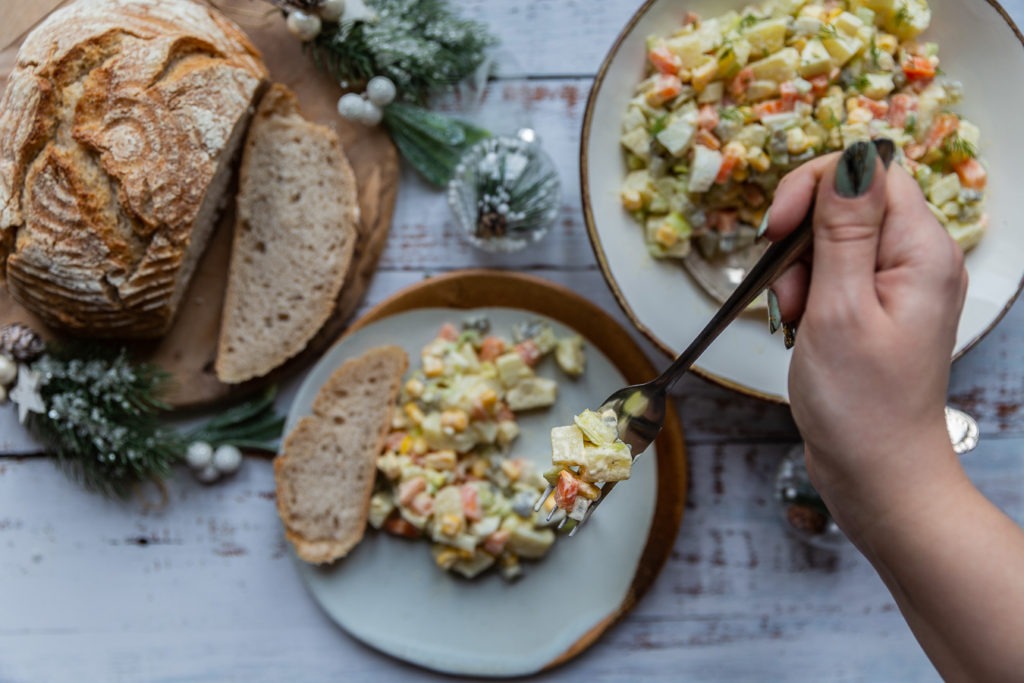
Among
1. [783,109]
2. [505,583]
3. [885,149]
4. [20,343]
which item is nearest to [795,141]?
[783,109]

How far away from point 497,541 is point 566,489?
881 mm

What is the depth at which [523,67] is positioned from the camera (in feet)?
8.29

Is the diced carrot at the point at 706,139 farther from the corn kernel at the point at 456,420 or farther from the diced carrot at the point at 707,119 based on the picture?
the corn kernel at the point at 456,420

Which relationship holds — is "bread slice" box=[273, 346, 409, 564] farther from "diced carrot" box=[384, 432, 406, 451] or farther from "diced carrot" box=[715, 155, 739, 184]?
"diced carrot" box=[715, 155, 739, 184]

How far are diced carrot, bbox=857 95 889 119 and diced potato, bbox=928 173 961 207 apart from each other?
A: 244 millimetres

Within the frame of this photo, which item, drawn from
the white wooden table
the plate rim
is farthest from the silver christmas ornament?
the plate rim

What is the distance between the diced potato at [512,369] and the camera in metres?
2.40

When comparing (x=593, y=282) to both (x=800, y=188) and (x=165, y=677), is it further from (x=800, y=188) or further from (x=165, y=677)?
(x=165, y=677)

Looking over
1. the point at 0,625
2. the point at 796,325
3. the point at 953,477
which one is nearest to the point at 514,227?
the point at 796,325

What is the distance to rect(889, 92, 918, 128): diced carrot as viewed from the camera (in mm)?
2242

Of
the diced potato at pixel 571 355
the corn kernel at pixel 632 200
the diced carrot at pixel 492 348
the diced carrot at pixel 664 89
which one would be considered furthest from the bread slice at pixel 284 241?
the diced carrot at pixel 664 89

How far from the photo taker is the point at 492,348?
8.09ft

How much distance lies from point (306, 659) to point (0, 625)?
3.12 feet

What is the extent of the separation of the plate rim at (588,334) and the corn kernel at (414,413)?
0.28m
